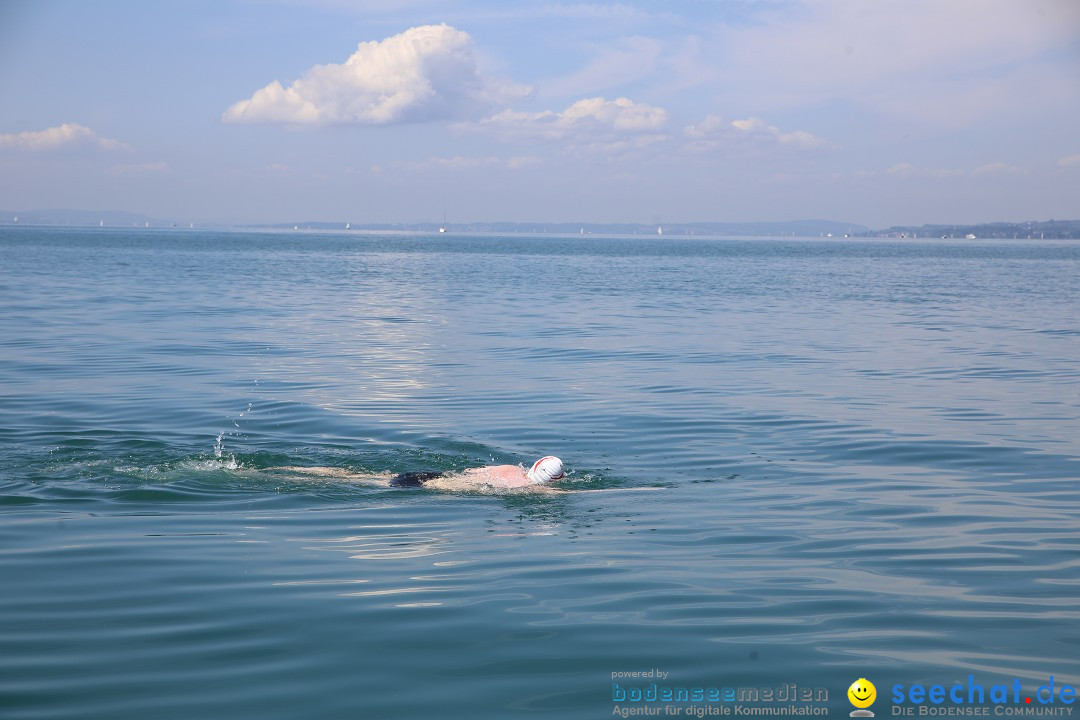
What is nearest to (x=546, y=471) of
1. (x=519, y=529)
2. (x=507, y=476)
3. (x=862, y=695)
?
(x=507, y=476)

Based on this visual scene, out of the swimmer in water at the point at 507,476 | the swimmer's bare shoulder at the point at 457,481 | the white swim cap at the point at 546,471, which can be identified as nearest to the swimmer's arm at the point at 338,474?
the swimmer's bare shoulder at the point at 457,481

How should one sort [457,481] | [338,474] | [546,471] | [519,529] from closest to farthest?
[519,529], [546,471], [457,481], [338,474]

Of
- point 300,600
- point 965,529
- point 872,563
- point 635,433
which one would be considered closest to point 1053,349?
point 635,433

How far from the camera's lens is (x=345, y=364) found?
2177 centimetres

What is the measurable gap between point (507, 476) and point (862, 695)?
228 inches

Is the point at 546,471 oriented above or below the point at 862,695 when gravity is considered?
above

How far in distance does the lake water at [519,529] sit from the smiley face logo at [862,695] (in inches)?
2.7

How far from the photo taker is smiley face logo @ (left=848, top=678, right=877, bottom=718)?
5674 millimetres

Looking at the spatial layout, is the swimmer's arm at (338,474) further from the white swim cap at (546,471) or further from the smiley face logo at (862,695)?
the smiley face logo at (862,695)

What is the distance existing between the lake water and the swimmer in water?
0.80 ft

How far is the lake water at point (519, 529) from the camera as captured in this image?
611cm

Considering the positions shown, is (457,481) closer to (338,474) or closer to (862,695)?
(338,474)

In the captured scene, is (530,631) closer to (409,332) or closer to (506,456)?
(506,456)

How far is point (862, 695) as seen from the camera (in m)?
5.82
